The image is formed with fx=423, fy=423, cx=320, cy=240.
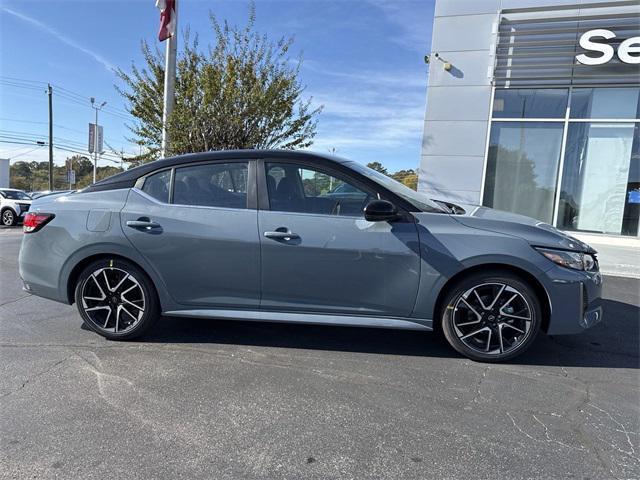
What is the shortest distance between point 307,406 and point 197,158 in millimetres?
2267

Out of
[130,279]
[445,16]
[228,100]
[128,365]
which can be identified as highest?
[445,16]

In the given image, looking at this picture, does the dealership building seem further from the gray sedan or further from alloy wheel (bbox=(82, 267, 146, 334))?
alloy wheel (bbox=(82, 267, 146, 334))

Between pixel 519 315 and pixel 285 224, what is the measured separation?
6.42 ft

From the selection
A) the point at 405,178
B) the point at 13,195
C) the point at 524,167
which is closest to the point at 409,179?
the point at 405,178

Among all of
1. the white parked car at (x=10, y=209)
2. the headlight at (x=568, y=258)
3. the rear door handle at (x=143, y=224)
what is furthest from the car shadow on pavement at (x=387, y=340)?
the white parked car at (x=10, y=209)

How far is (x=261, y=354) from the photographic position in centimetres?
351

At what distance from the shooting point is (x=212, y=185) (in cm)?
361

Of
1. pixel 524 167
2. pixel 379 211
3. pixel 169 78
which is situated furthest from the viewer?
pixel 524 167

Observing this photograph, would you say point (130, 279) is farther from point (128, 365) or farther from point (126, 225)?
point (128, 365)

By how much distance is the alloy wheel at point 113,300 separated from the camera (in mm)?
3676

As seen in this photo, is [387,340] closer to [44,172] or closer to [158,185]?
[158,185]

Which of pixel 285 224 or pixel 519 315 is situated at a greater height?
pixel 285 224

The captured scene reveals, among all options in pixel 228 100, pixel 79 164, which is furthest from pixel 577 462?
pixel 79 164

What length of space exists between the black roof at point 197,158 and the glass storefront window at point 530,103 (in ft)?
30.2
